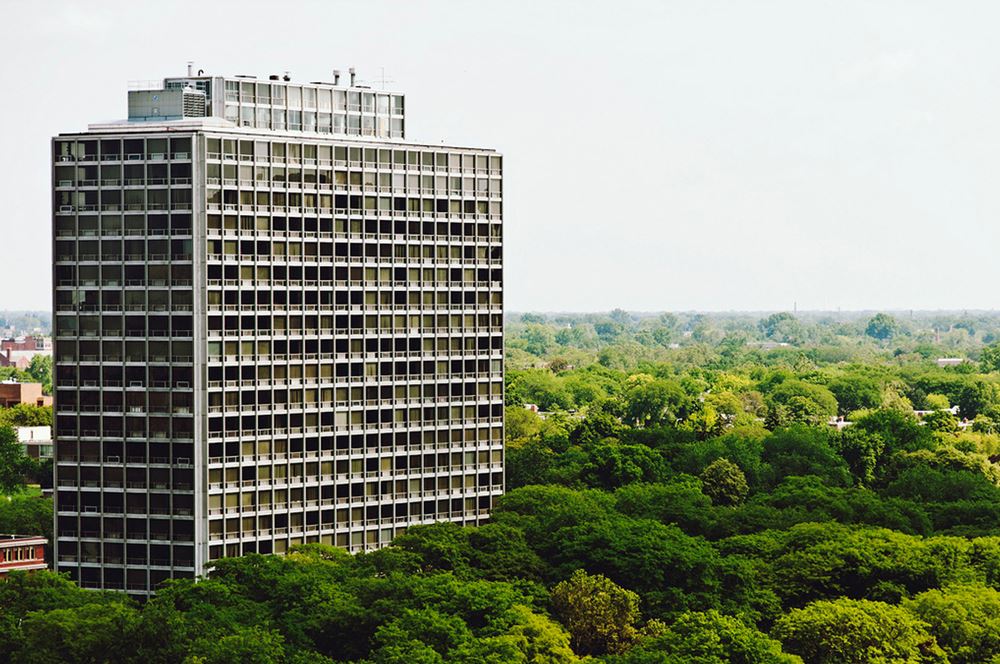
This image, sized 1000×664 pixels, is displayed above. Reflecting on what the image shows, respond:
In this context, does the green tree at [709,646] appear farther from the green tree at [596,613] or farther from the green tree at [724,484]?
the green tree at [724,484]

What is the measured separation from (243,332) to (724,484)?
53.8m

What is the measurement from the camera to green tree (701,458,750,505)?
162875mm

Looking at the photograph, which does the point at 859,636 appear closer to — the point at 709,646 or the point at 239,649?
the point at 709,646

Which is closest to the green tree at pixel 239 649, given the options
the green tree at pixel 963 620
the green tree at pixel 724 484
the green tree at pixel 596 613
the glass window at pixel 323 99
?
the green tree at pixel 596 613

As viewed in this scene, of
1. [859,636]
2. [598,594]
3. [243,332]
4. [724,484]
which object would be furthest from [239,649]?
[724,484]

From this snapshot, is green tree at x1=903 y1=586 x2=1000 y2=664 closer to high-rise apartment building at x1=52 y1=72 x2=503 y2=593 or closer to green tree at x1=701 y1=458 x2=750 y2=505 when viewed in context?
high-rise apartment building at x1=52 y1=72 x2=503 y2=593

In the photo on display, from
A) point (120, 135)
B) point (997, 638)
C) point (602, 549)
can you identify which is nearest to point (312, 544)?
point (602, 549)

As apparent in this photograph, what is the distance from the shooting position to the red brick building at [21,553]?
127 meters

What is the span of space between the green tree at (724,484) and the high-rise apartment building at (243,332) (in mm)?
31813

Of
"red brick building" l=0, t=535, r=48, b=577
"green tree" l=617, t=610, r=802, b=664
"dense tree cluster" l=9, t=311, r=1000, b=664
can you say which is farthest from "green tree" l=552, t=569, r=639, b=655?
"red brick building" l=0, t=535, r=48, b=577

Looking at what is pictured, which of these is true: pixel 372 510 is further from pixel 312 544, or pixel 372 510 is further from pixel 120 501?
pixel 120 501

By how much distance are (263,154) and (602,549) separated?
3681cm

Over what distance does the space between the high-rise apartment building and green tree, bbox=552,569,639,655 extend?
26.4m

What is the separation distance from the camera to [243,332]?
128375 mm
